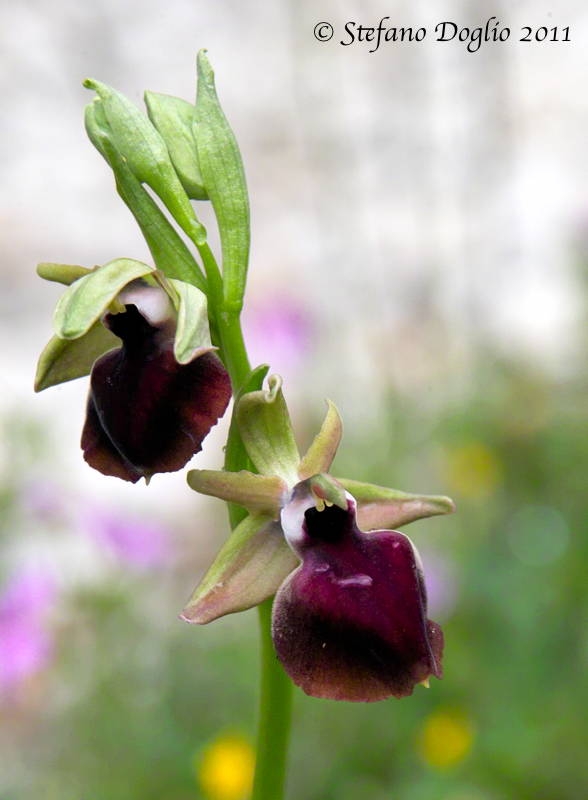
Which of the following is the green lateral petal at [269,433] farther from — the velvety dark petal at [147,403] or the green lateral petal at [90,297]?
the green lateral petal at [90,297]

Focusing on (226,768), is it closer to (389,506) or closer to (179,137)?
(389,506)

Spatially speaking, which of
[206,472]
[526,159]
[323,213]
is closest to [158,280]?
[206,472]

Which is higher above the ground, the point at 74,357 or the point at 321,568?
the point at 74,357

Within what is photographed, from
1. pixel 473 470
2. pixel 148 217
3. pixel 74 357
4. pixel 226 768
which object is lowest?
pixel 226 768

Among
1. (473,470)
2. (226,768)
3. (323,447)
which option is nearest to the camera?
(323,447)

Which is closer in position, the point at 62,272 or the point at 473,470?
the point at 62,272

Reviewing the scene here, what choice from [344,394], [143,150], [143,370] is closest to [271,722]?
[143,370]

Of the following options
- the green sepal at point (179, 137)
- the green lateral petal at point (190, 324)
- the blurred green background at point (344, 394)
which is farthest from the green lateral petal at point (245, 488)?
the blurred green background at point (344, 394)
